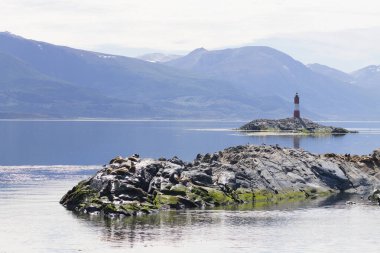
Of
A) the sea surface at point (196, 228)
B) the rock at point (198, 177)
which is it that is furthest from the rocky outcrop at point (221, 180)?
the sea surface at point (196, 228)

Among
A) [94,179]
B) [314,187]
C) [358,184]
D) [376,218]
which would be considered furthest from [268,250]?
[358,184]

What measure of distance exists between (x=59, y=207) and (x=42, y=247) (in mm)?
22620

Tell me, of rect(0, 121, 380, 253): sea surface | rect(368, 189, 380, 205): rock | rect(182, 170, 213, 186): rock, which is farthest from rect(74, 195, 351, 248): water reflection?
rect(368, 189, 380, 205): rock

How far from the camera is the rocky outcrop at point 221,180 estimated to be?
262 ft

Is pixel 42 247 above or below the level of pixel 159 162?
below

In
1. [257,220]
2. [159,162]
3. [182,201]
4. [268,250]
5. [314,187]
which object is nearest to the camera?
[268,250]

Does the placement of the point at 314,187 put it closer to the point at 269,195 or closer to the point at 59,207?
the point at 269,195

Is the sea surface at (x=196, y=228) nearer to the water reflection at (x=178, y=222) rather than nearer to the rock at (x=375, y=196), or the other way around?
the water reflection at (x=178, y=222)

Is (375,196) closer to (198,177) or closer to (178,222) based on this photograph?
(198,177)

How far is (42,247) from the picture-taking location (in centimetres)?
5953

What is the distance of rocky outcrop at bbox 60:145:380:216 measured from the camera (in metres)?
79.8

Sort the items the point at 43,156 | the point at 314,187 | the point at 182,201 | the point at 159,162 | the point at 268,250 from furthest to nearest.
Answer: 1. the point at 43,156
2. the point at 314,187
3. the point at 159,162
4. the point at 182,201
5. the point at 268,250

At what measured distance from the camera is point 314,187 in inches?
3846

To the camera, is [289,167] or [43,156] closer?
[289,167]
